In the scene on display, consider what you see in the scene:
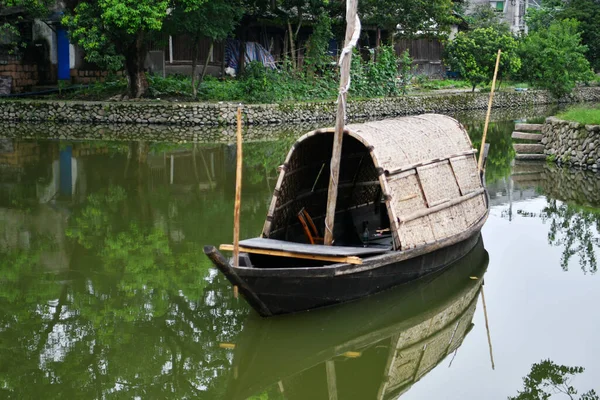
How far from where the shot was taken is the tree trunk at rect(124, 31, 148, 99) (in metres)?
25.3

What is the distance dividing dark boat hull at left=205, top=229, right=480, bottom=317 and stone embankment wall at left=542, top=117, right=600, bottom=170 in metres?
9.28

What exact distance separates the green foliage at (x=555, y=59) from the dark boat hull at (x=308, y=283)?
30.5 meters

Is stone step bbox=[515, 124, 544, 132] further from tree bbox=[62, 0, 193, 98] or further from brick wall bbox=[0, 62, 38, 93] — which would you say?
brick wall bbox=[0, 62, 38, 93]

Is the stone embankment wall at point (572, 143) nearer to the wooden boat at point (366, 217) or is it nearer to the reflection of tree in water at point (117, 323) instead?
the wooden boat at point (366, 217)

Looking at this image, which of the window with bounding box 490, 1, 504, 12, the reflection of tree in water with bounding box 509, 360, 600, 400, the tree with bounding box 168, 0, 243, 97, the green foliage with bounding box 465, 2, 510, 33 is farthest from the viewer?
the window with bounding box 490, 1, 504, 12

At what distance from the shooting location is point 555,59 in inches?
1462

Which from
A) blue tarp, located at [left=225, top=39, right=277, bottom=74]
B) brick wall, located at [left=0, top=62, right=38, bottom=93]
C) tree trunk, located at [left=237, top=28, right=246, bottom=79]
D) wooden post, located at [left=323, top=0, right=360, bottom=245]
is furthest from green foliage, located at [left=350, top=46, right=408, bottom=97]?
wooden post, located at [left=323, top=0, right=360, bottom=245]

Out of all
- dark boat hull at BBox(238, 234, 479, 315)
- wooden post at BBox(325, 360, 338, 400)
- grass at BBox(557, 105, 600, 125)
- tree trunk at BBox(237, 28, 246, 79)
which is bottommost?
wooden post at BBox(325, 360, 338, 400)

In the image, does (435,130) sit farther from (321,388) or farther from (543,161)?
(543,161)

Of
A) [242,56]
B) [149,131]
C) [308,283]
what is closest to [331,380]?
[308,283]

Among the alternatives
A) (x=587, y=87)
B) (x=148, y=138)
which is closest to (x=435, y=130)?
(x=148, y=138)

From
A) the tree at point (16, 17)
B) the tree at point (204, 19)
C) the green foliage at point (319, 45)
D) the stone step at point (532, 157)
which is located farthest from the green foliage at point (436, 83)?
the tree at point (16, 17)

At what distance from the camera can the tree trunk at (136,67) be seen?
25.3 metres

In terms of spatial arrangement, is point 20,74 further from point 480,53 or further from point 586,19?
→ point 586,19
